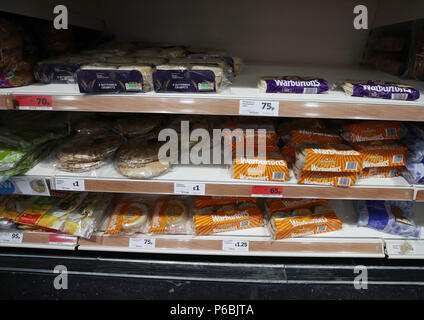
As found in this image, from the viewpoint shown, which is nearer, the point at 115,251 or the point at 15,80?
the point at 15,80

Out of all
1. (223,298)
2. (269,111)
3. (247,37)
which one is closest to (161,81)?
(269,111)

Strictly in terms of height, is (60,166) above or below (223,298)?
above

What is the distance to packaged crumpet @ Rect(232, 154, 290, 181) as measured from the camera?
1.11 meters

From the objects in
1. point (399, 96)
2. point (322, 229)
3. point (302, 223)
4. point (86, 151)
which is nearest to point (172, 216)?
point (86, 151)

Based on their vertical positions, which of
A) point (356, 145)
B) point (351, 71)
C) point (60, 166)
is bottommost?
point (60, 166)

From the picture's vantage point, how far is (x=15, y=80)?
103 cm

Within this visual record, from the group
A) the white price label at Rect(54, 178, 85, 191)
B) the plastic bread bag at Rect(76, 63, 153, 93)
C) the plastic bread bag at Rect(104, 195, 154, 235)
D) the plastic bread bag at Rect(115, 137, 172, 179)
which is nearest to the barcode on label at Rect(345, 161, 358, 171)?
the plastic bread bag at Rect(115, 137, 172, 179)

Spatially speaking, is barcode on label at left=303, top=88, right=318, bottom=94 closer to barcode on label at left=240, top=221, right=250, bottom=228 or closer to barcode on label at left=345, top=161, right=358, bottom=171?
barcode on label at left=345, top=161, right=358, bottom=171

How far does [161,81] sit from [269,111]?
40 centimetres

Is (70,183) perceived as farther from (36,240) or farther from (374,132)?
(374,132)

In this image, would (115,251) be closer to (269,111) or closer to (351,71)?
(269,111)

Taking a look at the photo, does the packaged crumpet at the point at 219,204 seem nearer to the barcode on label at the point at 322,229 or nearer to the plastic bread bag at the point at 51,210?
the barcode on label at the point at 322,229
